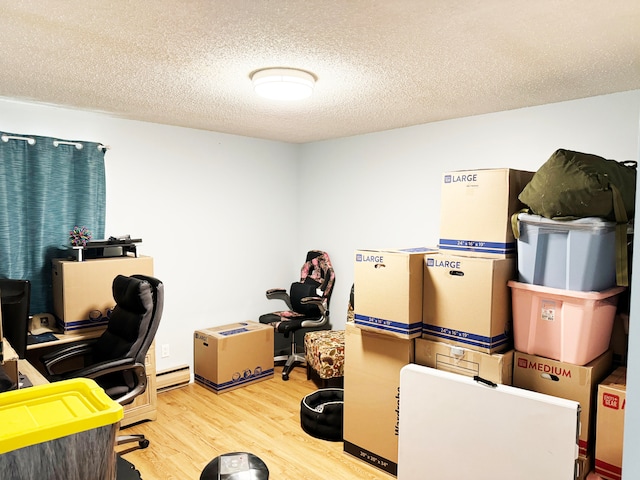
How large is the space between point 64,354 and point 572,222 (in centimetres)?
312

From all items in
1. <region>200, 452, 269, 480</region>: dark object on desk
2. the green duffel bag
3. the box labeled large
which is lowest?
<region>200, 452, 269, 480</region>: dark object on desk

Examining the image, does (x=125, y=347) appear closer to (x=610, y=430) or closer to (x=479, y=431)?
(x=479, y=431)

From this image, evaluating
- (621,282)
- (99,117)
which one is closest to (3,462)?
(621,282)

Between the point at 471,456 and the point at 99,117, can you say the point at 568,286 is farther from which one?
the point at 99,117

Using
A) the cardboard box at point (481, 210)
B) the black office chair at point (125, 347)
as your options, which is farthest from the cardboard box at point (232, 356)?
the cardboard box at point (481, 210)

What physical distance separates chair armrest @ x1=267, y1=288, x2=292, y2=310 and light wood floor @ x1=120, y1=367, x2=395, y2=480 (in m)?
→ 1.01

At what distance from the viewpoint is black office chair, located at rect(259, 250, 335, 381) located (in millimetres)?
4441

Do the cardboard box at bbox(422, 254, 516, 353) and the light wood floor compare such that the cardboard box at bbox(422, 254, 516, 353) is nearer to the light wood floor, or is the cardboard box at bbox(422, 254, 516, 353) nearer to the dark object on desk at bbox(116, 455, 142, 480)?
the light wood floor

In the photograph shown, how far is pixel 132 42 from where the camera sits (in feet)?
6.68

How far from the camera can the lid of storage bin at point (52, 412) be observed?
625mm

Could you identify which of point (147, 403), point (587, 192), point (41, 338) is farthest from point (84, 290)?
point (587, 192)

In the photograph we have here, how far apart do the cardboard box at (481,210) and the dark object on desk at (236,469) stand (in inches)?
59.2

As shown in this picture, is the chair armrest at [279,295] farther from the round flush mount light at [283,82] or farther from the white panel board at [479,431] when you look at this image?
the round flush mount light at [283,82]

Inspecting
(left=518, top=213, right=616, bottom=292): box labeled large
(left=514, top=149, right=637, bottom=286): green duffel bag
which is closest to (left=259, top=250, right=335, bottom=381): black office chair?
(left=518, top=213, right=616, bottom=292): box labeled large
